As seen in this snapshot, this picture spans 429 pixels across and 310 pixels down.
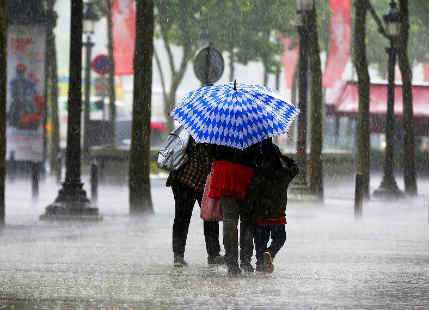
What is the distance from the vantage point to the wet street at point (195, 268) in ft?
31.3

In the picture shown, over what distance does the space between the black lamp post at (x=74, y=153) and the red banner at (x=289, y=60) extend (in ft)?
110

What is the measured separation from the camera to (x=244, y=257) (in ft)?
37.4

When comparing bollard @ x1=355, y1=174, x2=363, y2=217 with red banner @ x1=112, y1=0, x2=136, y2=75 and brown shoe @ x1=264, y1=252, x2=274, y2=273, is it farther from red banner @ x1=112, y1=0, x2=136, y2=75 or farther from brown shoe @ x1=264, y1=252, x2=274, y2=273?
red banner @ x1=112, y1=0, x2=136, y2=75

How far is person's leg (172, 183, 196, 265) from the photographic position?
39.0 feet

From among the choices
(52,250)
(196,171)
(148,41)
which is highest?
(148,41)

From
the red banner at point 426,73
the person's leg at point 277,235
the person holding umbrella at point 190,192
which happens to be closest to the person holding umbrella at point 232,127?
the person's leg at point 277,235

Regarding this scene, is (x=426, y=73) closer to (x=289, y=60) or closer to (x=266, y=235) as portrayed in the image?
(x=289, y=60)

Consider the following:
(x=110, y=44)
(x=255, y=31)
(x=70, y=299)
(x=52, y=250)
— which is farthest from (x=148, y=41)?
(x=255, y=31)

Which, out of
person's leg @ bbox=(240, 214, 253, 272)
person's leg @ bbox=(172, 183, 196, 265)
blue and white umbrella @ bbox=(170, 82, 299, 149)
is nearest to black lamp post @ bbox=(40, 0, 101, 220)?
person's leg @ bbox=(172, 183, 196, 265)

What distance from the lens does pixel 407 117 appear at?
3025cm

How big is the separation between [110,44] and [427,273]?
106 feet

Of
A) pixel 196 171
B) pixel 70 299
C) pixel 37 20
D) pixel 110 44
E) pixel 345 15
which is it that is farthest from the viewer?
pixel 110 44

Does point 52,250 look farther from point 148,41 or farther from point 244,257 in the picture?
point 148,41

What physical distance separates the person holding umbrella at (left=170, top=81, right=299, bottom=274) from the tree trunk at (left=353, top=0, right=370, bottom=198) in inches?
687
